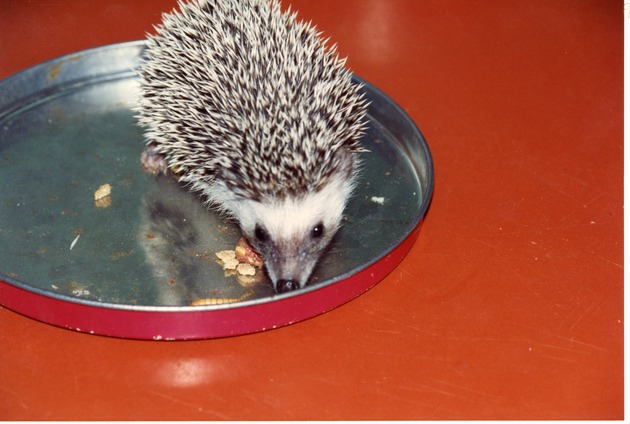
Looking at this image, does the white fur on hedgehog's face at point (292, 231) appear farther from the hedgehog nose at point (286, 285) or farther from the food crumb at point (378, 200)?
the food crumb at point (378, 200)

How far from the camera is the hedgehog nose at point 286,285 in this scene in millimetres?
2248

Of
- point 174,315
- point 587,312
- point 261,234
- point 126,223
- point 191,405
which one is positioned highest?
point 587,312

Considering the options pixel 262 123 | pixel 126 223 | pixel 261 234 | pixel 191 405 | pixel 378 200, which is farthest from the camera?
pixel 378 200

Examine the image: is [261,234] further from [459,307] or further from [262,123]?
[459,307]

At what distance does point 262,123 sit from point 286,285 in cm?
47

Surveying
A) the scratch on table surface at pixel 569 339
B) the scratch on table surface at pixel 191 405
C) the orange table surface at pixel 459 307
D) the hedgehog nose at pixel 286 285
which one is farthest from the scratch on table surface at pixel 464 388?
the scratch on table surface at pixel 191 405

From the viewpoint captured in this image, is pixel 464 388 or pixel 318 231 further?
pixel 318 231

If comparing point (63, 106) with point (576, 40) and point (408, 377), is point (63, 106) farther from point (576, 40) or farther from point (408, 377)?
point (576, 40)

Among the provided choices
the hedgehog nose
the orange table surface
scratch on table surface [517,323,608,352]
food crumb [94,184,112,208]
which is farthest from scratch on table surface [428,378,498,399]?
food crumb [94,184,112,208]

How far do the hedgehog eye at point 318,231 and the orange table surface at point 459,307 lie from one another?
0.76ft

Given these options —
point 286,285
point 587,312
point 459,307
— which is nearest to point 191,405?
point 286,285

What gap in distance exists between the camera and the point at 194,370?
7.06 feet

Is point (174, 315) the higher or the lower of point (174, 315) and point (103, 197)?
the lower

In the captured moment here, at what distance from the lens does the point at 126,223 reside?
2561 millimetres
